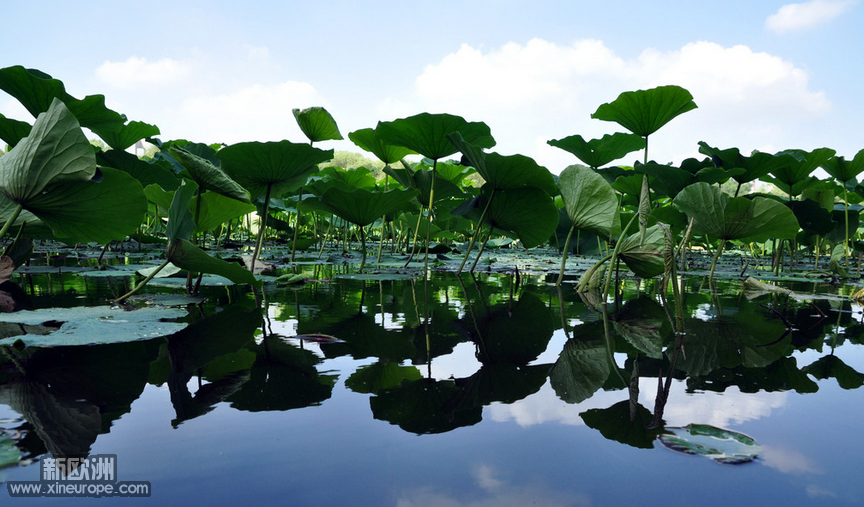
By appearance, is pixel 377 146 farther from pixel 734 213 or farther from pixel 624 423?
pixel 624 423

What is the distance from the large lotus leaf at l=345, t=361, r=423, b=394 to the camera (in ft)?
2.29

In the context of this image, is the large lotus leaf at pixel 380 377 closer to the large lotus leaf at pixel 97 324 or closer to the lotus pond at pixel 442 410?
the lotus pond at pixel 442 410

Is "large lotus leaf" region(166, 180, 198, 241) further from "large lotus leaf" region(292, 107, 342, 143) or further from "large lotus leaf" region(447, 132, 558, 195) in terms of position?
"large lotus leaf" region(292, 107, 342, 143)

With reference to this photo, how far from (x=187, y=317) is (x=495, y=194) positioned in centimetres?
170

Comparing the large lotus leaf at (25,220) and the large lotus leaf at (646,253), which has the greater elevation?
the large lotus leaf at (25,220)

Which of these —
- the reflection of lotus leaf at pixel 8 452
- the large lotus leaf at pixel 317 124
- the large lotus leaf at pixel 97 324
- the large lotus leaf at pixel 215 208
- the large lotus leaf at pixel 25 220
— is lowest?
the reflection of lotus leaf at pixel 8 452

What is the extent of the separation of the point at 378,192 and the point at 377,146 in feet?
3.47

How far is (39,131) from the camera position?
3.74 feet

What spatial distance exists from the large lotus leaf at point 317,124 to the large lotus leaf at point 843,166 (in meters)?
3.40

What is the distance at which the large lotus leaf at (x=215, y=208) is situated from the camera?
1.75 meters

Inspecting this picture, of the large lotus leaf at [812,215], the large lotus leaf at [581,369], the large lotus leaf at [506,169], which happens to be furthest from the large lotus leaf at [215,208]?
the large lotus leaf at [812,215]

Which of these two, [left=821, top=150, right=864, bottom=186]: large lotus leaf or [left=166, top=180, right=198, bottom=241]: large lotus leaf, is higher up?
[left=821, top=150, right=864, bottom=186]: large lotus leaf

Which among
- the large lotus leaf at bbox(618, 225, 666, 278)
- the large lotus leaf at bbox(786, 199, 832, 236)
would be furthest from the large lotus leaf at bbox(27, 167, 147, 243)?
the large lotus leaf at bbox(786, 199, 832, 236)

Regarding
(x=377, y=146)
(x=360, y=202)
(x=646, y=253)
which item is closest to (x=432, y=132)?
(x=360, y=202)
